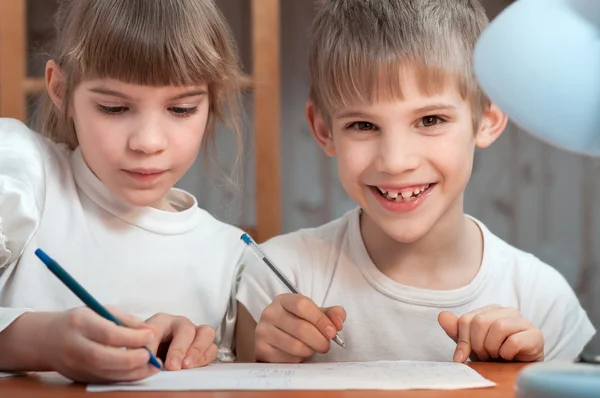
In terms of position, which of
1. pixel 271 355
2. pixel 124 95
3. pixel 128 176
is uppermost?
pixel 124 95

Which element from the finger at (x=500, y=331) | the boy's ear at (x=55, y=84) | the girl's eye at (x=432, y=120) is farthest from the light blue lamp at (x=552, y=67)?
the boy's ear at (x=55, y=84)

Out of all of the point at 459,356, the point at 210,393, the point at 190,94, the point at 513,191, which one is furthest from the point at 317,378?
the point at 513,191

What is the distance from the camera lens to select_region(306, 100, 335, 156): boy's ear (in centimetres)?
127

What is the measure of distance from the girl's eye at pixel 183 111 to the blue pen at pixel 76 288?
43 cm

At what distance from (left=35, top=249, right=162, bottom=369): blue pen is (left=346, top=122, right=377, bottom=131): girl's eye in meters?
0.50

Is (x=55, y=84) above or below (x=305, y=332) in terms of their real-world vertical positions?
above

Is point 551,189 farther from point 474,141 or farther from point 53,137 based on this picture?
point 53,137

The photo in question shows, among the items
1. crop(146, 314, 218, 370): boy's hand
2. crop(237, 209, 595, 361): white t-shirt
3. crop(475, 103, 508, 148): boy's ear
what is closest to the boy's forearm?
crop(146, 314, 218, 370): boy's hand

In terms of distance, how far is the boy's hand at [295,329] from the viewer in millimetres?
1019

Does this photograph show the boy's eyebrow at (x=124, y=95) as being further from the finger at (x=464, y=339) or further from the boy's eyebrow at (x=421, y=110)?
the finger at (x=464, y=339)

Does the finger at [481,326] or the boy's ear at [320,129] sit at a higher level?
the boy's ear at [320,129]

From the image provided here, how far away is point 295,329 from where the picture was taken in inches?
40.6

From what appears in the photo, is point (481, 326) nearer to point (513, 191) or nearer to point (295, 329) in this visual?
point (295, 329)

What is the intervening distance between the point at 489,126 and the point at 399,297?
287 mm
